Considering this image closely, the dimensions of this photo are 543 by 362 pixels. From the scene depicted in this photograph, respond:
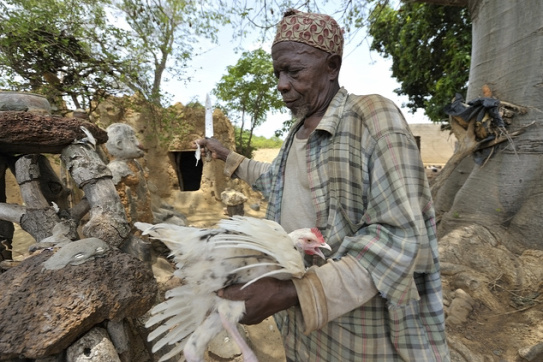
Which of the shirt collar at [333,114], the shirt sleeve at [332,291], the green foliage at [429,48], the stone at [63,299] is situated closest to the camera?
the shirt sleeve at [332,291]

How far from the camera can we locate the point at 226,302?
838 millimetres

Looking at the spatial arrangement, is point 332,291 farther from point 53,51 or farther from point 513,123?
point 53,51

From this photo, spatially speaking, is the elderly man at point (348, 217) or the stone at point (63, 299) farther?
the stone at point (63, 299)

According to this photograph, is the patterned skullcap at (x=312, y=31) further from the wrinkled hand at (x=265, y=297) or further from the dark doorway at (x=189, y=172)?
the dark doorway at (x=189, y=172)

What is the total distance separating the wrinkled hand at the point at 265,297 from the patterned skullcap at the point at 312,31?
0.92 m

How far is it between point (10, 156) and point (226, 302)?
8.34 ft

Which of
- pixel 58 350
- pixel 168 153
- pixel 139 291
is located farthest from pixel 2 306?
pixel 168 153

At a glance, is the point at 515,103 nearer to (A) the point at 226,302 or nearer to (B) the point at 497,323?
(B) the point at 497,323

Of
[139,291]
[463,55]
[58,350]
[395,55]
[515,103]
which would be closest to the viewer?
[58,350]

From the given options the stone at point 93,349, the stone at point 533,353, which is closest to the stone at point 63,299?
the stone at point 93,349

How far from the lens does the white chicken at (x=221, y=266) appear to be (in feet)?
2.71

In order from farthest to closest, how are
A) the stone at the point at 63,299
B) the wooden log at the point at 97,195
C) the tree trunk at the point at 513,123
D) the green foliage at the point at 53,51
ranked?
the green foliage at the point at 53,51, the tree trunk at the point at 513,123, the wooden log at the point at 97,195, the stone at the point at 63,299

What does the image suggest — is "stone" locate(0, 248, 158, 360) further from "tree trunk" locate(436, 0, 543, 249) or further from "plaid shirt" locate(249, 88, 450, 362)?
"tree trunk" locate(436, 0, 543, 249)

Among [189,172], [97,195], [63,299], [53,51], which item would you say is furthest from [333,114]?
[189,172]
